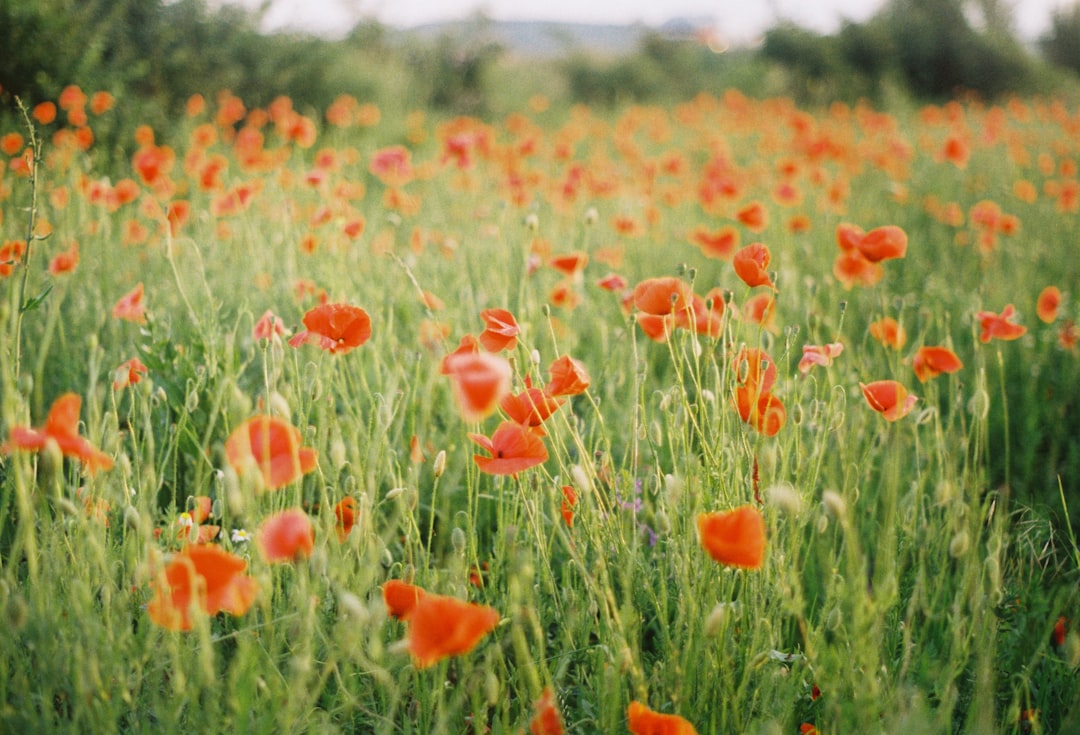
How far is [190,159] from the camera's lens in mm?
3645

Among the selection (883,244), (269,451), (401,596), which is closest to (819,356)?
(883,244)

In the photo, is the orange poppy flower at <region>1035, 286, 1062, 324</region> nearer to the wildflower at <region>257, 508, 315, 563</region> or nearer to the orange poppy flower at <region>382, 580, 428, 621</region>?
the orange poppy flower at <region>382, 580, 428, 621</region>

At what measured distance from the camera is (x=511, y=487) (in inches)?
61.7

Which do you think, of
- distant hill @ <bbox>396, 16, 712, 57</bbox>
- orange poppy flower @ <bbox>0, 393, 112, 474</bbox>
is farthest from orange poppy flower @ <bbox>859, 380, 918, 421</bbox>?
distant hill @ <bbox>396, 16, 712, 57</bbox>

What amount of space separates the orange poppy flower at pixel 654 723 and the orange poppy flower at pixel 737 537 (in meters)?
0.20

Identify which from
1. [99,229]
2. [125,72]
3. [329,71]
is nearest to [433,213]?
[99,229]

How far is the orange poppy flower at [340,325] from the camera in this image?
1.32 metres

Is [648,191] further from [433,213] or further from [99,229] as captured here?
[99,229]

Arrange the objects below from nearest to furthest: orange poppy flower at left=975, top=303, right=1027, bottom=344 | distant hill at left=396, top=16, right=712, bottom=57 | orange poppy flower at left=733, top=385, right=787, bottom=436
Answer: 1. orange poppy flower at left=733, top=385, right=787, bottom=436
2. orange poppy flower at left=975, top=303, right=1027, bottom=344
3. distant hill at left=396, top=16, right=712, bottom=57

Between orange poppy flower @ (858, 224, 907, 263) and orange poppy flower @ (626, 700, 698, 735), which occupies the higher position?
orange poppy flower @ (858, 224, 907, 263)

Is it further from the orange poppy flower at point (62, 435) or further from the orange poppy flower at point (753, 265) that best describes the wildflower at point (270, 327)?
the orange poppy flower at point (753, 265)

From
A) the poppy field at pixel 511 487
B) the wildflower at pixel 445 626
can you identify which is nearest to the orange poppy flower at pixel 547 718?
Result: the poppy field at pixel 511 487

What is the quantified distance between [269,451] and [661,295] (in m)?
0.72

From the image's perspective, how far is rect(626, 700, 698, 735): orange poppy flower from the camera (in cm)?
98
